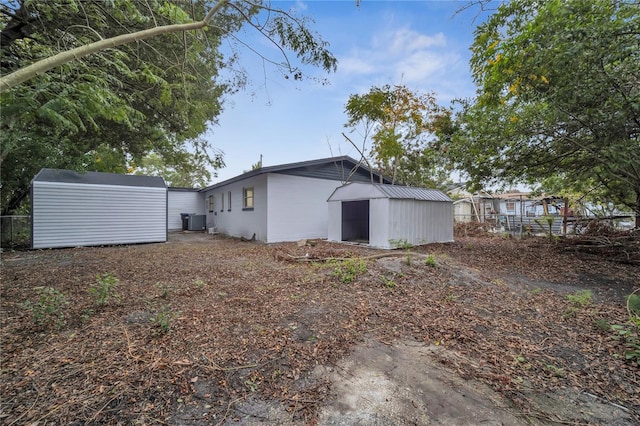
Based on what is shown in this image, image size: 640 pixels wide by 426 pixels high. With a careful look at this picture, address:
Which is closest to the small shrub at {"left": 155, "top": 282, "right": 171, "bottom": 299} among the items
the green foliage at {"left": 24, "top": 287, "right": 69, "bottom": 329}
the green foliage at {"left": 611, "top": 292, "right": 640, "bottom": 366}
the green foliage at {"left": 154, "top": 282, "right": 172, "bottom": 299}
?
the green foliage at {"left": 154, "top": 282, "right": 172, "bottom": 299}

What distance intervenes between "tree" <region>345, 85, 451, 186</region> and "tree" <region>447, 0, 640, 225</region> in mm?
2419

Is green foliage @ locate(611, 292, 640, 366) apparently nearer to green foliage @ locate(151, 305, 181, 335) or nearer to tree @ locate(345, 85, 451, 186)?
green foliage @ locate(151, 305, 181, 335)

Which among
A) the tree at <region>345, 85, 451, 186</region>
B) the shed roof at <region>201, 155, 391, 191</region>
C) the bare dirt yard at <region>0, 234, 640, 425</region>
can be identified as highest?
the tree at <region>345, 85, 451, 186</region>

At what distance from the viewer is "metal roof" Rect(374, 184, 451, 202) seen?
866 centimetres

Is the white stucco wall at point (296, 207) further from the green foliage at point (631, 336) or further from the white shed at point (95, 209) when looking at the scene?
the green foliage at point (631, 336)

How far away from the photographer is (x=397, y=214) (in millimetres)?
8609

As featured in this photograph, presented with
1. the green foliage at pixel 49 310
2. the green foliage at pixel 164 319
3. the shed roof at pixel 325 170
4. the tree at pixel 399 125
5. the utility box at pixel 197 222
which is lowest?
the green foliage at pixel 164 319

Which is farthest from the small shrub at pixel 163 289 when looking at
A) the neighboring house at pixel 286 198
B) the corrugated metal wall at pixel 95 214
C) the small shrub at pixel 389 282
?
the corrugated metal wall at pixel 95 214

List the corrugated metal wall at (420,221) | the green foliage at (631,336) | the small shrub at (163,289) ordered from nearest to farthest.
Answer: the green foliage at (631,336) → the small shrub at (163,289) → the corrugated metal wall at (420,221)

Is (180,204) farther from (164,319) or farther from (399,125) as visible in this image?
(164,319)

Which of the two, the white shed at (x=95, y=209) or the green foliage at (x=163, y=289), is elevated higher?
the white shed at (x=95, y=209)

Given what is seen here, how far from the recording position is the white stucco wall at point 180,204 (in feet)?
55.5

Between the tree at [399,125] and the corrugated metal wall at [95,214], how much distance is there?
8765 millimetres

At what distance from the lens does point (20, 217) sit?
30.9ft
